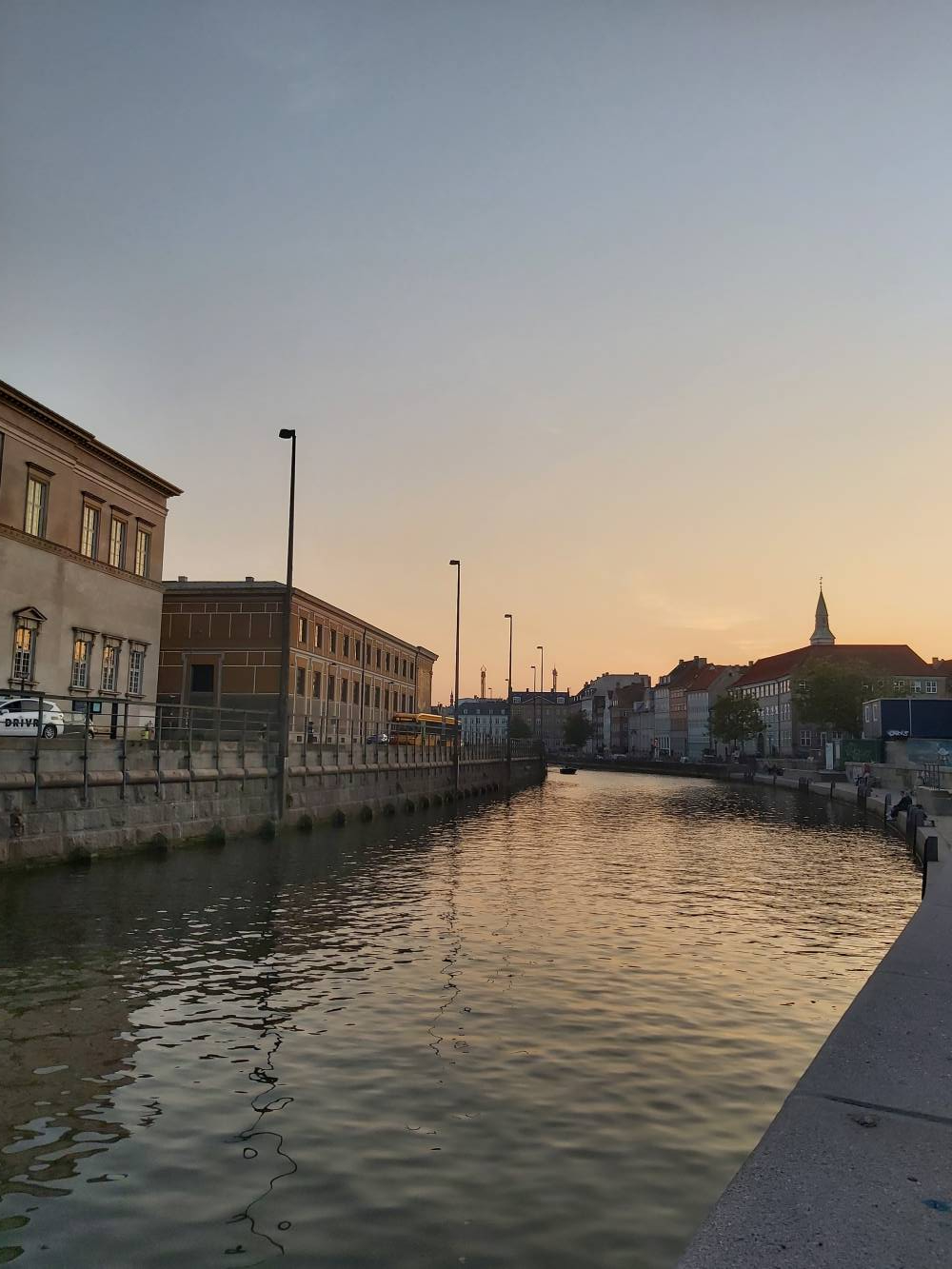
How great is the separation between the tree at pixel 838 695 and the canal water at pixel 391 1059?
268ft

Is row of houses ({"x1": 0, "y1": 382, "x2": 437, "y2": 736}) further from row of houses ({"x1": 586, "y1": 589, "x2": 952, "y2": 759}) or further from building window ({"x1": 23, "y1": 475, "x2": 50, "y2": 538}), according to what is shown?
row of houses ({"x1": 586, "y1": 589, "x2": 952, "y2": 759})

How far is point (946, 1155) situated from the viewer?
17.5 ft

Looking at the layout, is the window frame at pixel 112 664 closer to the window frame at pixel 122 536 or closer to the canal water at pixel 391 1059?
the window frame at pixel 122 536

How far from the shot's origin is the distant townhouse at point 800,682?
415ft

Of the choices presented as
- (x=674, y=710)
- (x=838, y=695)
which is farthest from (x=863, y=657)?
(x=674, y=710)

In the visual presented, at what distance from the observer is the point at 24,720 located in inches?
1175

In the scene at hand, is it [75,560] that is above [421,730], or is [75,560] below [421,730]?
above

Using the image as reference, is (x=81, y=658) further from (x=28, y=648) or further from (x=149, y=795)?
(x=149, y=795)

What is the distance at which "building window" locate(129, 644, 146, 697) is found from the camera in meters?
46.8

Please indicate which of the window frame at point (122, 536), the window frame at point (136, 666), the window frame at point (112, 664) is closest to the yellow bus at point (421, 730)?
the window frame at point (136, 666)

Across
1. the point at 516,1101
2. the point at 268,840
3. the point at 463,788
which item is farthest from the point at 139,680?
the point at 516,1101

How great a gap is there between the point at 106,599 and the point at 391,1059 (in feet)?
125

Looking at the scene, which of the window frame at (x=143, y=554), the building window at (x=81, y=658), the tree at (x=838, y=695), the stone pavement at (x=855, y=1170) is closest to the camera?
the stone pavement at (x=855, y=1170)

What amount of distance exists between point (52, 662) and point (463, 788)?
30.6 meters
